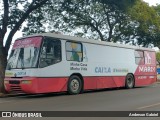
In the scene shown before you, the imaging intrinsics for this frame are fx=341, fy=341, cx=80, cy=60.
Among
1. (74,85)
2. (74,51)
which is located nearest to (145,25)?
(74,51)

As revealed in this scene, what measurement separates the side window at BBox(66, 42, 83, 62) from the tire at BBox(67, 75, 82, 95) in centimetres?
96

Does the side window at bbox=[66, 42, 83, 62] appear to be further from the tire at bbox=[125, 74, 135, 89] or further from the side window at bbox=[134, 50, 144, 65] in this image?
the side window at bbox=[134, 50, 144, 65]

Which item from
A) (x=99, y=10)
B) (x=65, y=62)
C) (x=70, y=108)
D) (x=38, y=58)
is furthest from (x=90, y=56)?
(x=99, y=10)

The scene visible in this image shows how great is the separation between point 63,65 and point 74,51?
1.23 meters

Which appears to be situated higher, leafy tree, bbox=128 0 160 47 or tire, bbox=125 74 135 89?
leafy tree, bbox=128 0 160 47

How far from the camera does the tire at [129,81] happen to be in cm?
2165

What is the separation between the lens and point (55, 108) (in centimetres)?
1155

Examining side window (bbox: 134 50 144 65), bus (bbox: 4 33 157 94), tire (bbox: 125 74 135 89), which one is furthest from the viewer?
side window (bbox: 134 50 144 65)

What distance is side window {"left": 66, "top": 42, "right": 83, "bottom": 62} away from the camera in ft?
56.5

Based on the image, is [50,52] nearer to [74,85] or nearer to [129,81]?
[74,85]

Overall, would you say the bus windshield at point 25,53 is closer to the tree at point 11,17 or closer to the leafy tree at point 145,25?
the tree at point 11,17

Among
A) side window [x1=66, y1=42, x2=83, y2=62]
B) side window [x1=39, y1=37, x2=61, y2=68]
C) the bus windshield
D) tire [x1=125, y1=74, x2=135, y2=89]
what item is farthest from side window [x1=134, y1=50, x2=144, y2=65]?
the bus windshield

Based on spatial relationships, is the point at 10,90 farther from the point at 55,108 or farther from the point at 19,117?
the point at 19,117

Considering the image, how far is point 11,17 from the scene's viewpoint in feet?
67.6
